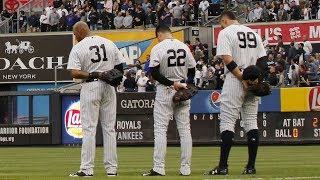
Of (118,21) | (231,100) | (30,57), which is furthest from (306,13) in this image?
(231,100)

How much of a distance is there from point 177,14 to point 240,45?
93.9 feet

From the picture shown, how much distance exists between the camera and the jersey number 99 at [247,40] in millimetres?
14906

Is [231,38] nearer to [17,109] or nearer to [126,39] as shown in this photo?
[17,109]

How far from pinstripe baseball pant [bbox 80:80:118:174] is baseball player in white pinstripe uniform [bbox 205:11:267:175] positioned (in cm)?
153

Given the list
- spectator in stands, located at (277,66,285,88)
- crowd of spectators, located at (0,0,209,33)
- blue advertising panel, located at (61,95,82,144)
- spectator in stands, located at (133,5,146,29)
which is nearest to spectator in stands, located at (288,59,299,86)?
spectator in stands, located at (277,66,285,88)

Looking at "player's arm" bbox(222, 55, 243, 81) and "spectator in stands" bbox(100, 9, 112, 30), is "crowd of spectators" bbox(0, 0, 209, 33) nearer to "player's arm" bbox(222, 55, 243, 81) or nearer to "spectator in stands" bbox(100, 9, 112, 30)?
"spectator in stands" bbox(100, 9, 112, 30)

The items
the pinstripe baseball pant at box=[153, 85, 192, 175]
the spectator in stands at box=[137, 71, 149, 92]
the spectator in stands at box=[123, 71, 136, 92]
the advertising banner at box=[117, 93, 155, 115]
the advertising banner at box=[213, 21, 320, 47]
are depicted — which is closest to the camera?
the pinstripe baseball pant at box=[153, 85, 192, 175]

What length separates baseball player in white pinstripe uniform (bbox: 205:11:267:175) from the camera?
14766 millimetres

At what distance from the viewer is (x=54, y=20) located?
46562 millimetres

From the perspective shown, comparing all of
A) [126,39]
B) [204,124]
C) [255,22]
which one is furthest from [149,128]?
[126,39]

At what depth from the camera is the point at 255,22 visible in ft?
133

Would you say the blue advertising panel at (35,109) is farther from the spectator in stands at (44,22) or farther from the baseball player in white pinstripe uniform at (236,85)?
the baseball player in white pinstripe uniform at (236,85)

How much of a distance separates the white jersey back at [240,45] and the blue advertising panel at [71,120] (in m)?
18.4

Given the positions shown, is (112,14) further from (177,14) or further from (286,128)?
(286,128)
